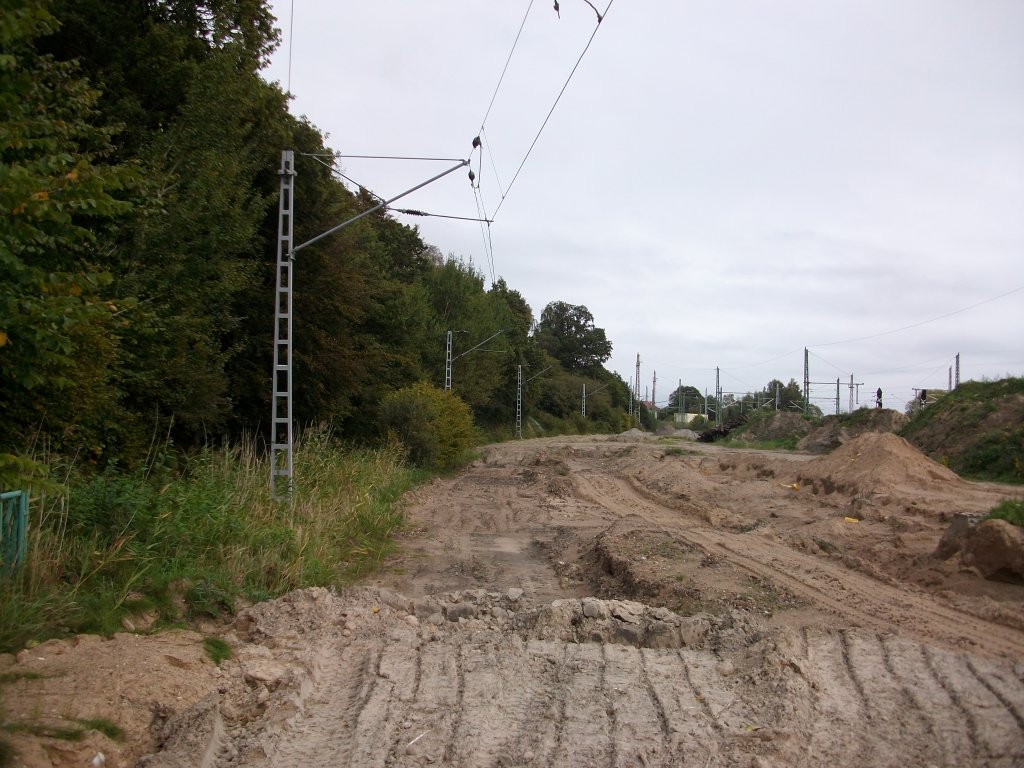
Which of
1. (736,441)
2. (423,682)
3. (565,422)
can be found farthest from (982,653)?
(565,422)

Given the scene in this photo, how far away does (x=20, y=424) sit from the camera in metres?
9.90

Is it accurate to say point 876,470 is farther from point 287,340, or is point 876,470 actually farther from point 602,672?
point 602,672

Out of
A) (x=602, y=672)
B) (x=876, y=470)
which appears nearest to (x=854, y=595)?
(x=602, y=672)

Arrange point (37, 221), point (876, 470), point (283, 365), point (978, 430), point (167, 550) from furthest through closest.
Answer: point (978, 430)
point (876, 470)
point (283, 365)
point (167, 550)
point (37, 221)

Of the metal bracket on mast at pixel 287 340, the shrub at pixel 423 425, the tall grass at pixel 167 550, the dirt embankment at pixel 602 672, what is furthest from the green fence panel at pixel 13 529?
the shrub at pixel 423 425

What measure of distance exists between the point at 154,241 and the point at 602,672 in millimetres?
10561

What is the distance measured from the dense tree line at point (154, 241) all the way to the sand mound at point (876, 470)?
12624 millimetres

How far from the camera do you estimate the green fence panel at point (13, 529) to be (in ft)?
23.2

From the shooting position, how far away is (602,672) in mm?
6676

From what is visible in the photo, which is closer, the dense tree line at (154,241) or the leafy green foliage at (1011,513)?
the dense tree line at (154,241)

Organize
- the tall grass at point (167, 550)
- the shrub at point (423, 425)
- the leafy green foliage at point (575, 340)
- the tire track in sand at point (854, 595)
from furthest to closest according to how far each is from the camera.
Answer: the leafy green foliage at point (575, 340), the shrub at point (423, 425), the tire track in sand at point (854, 595), the tall grass at point (167, 550)

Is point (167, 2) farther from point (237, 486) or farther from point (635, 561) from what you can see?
point (635, 561)

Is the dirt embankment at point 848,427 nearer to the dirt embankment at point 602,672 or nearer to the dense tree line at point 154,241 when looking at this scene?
the dense tree line at point 154,241

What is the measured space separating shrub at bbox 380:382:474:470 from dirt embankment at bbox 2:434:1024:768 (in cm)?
1626
